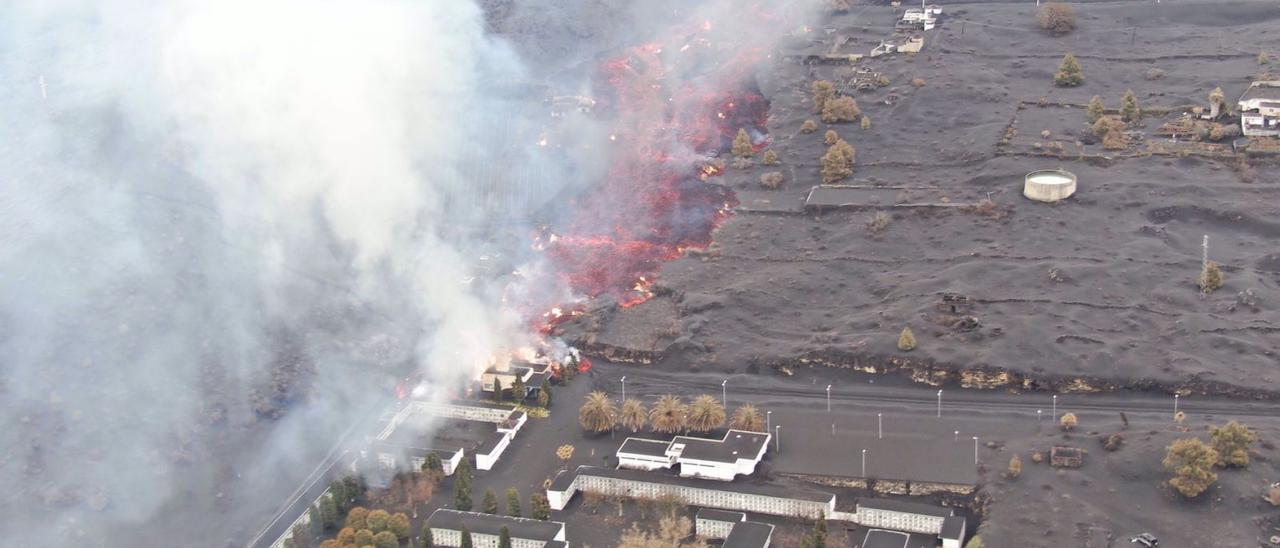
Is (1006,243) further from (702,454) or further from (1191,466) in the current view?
(702,454)

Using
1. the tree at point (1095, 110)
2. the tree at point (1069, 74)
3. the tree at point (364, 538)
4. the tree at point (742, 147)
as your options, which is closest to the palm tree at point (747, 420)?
the tree at point (364, 538)

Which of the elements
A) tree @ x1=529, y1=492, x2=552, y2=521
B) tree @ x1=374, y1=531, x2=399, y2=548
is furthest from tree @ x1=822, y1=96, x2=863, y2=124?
tree @ x1=374, y1=531, x2=399, y2=548

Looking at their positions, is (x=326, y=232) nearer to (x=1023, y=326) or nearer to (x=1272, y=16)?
(x=1023, y=326)

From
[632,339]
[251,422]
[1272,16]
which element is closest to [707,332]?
[632,339]

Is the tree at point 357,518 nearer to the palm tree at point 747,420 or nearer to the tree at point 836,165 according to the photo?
the palm tree at point 747,420

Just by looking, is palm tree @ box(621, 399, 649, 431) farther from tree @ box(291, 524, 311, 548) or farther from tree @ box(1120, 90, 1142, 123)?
tree @ box(1120, 90, 1142, 123)
